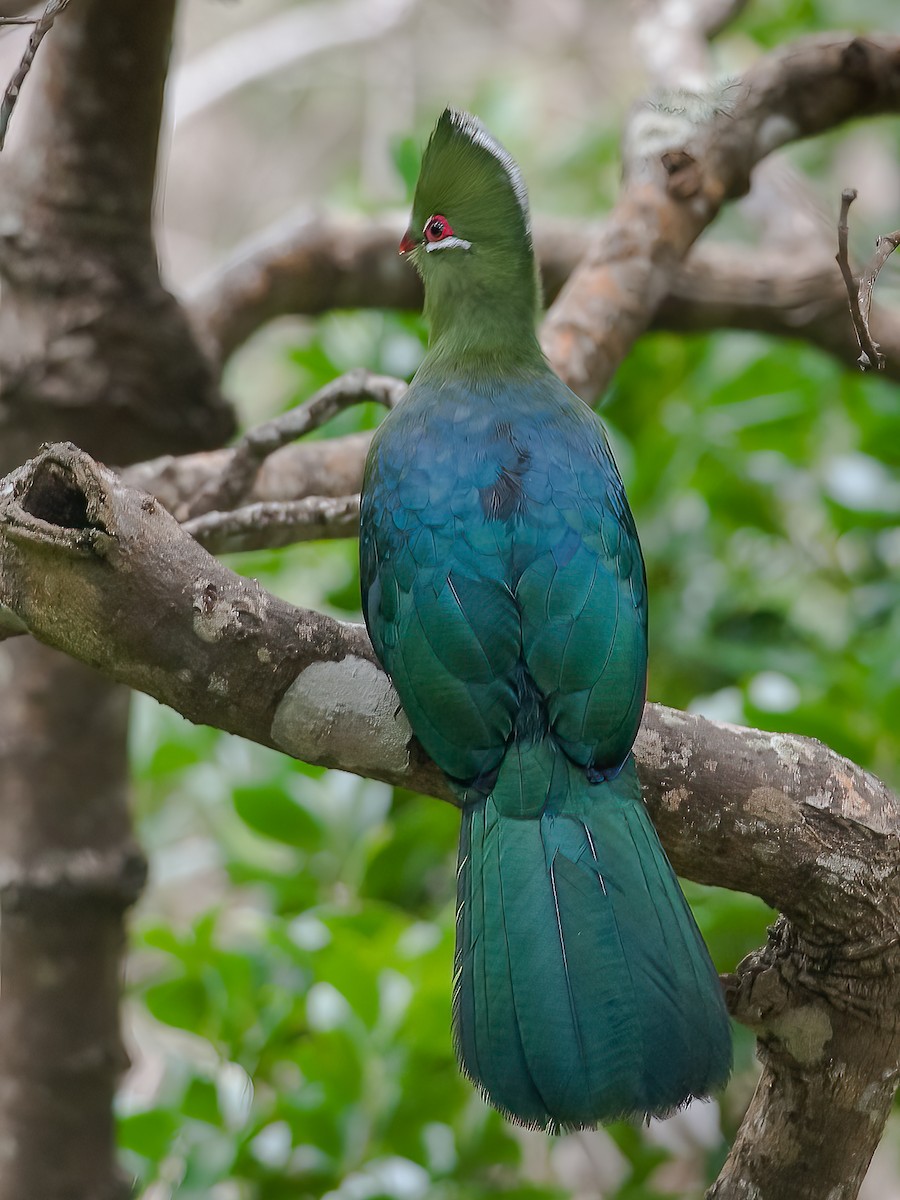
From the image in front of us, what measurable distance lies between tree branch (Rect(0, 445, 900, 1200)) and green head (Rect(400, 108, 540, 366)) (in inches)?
23.7

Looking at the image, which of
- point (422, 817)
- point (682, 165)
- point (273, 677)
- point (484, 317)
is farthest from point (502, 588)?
point (682, 165)

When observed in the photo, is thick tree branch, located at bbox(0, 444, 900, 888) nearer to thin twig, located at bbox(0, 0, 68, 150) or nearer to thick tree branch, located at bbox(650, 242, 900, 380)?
thin twig, located at bbox(0, 0, 68, 150)

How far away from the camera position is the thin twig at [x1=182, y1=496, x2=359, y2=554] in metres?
1.76

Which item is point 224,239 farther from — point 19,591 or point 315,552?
point 19,591

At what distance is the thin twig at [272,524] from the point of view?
1758 millimetres

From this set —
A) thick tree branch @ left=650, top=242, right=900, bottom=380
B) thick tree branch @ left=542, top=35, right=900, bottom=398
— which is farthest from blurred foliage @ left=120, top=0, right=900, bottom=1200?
thick tree branch @ left=542, top=35, right=900, bottom=398

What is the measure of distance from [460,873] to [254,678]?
0.31 metres

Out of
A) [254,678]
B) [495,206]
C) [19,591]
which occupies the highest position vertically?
[495,206]

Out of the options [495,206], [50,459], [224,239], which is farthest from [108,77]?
[224,239]

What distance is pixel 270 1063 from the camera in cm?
241

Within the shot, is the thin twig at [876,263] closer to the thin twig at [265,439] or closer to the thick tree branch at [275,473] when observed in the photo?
the thin twig at [265,439]

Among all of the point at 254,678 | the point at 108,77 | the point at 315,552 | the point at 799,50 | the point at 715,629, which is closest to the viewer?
the point at 254,678

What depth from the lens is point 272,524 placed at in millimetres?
1815

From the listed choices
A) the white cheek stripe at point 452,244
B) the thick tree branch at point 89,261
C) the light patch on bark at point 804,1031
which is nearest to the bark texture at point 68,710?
the thick tree branch at point 89,261
